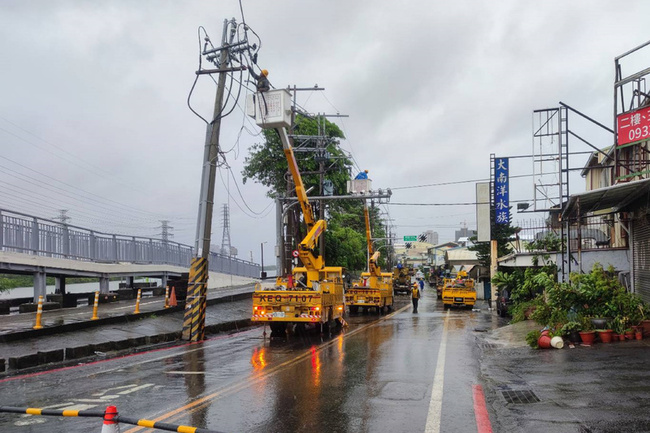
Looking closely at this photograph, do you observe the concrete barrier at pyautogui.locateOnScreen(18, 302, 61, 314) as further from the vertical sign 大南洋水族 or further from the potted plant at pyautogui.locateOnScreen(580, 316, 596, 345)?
the vertical sign 大南洋水族

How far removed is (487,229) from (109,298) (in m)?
23.2

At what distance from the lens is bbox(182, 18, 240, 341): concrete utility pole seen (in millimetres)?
17984

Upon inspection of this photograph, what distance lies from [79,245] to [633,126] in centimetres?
2119

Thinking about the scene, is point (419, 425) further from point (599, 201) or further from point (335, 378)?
point (599, 201)

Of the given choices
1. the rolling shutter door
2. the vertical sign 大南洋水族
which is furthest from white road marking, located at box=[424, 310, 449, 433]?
the vertical sign 大南洋水族

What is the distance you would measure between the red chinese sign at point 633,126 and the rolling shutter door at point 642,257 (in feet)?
13.3

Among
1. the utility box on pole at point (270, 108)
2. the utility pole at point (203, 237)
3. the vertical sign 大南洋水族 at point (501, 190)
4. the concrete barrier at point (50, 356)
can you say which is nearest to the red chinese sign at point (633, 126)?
the utility box on pole at point (270, 108)

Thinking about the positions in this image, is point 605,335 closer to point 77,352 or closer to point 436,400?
point 436,400

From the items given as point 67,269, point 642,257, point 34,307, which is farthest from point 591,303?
point 67,269

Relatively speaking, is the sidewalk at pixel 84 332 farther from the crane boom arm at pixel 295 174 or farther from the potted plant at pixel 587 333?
the potted plant at pixel 587 333

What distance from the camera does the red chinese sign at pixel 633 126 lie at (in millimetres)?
12086

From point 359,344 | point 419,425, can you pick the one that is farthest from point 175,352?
point 419,425

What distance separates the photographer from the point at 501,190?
1241 inches

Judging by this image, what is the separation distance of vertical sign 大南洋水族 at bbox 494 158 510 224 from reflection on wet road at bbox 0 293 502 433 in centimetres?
1727
